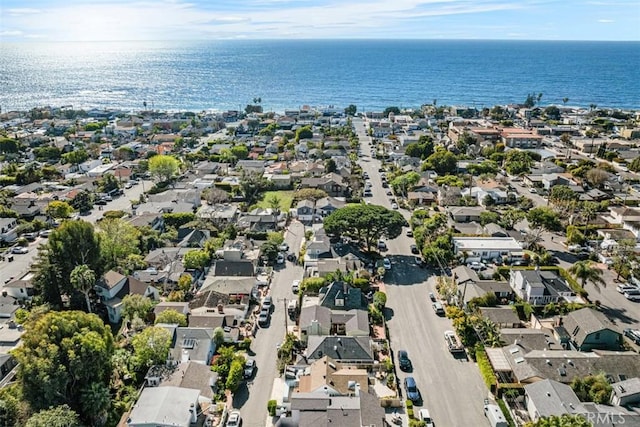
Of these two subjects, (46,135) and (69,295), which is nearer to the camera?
(69,295)

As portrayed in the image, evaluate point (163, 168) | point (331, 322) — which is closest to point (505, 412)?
point (331, 322)

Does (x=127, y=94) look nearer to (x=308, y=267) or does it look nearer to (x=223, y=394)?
(x=308, y=267)

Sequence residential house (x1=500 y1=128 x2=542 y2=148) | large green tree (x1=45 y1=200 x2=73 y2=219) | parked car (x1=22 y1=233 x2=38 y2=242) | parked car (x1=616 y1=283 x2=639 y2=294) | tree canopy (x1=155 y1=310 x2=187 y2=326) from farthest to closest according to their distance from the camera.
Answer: residential house (x1=500 y1=128 x2=542 y2=148), large green tree (x1=45 y1=200 x2=73 y2=219), parked car (x1=22 y1=233 x2=38 y2=242), parked car (x1=616 y1=283 x2=639 y2=294), tree canopy (x1=155 y1=310 x2=187 y2=326)

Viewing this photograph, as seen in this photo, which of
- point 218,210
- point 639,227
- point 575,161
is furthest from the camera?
point 575,161

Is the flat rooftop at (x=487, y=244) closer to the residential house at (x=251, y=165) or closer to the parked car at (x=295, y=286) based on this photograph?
the parked car at (x=295, y=286)

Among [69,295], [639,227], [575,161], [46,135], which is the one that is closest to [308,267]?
[69,295]

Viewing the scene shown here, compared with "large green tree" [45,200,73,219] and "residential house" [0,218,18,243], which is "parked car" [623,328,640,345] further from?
"residential house" [0,218,18,243]

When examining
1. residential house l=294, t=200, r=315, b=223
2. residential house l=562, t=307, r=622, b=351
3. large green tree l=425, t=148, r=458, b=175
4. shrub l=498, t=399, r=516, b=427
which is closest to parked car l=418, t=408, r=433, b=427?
shrub l=498, t=399, r=516, b=427
